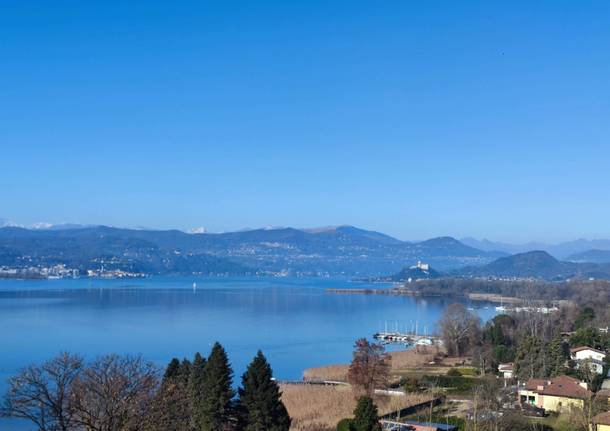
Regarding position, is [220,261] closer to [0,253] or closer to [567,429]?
[0,253]

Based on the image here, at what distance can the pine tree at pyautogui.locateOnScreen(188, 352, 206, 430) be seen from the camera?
8.57 m

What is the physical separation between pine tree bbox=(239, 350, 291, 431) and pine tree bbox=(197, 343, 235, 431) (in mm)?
209

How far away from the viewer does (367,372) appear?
12.4 metres

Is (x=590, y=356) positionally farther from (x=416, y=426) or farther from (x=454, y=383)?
(x=416, y=426)

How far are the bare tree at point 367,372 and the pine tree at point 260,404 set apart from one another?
144 inches

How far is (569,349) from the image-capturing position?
16.5 metres

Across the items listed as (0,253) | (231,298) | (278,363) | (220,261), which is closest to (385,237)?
(220,261)

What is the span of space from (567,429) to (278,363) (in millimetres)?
10207

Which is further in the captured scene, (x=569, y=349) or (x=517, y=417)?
(x=569, y=349)

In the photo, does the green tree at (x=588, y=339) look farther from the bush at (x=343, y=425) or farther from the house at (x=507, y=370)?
the bush at (x=343, y=425)

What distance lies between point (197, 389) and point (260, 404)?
1075 mm

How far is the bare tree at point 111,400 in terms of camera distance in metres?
5.42

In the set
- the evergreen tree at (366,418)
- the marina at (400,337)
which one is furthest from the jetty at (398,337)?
the evergreen tree at (366,418)

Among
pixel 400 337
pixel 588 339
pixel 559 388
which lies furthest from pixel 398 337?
pixel 559 388
